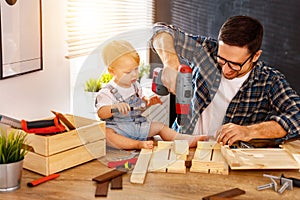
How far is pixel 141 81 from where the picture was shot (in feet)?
4.10

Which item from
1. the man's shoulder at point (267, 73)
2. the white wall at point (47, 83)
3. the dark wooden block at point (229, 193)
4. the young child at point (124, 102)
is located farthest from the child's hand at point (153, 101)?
the white wall at point (47, 83)

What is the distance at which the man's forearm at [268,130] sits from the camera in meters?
1.63

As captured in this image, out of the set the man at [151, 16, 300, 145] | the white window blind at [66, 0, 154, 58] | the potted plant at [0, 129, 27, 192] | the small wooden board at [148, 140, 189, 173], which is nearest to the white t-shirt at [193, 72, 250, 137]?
the man at [151, 16, 300, 145]

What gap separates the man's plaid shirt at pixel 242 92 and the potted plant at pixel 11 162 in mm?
452

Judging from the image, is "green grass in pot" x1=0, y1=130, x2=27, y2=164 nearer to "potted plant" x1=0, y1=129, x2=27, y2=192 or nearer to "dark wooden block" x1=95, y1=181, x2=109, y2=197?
"potted plant" x1=0, y1=129, x2=27, y2=192

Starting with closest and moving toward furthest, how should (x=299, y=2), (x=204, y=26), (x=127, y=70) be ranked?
(x=127, y=70) < (x=299, y=2) < (x=204, y=26)

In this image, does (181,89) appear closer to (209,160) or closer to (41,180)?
(209,160)

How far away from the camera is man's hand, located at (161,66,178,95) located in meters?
1.29

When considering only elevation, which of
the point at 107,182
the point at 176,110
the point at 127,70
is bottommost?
the point at 107,182

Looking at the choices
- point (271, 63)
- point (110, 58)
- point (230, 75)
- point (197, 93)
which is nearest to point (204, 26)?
point (271, 63)

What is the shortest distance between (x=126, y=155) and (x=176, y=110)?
0.71 feet

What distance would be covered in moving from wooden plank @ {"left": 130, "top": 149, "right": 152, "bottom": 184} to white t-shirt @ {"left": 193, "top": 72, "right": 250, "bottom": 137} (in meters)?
0.20

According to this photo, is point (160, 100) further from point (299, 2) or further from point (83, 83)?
point (299, 2)

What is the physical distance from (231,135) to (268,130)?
0.20 meters
